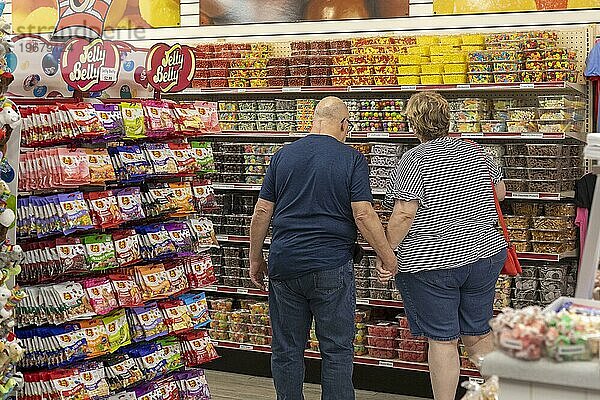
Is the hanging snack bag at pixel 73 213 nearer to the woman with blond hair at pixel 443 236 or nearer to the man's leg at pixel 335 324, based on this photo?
the man's leg at pixel 335 324

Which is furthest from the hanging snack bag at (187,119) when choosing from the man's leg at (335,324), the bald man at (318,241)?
the man's leg at (335,324)

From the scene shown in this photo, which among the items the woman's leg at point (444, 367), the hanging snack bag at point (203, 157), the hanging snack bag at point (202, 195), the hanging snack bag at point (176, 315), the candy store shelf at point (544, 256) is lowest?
the woman's leg at point (444, 367)

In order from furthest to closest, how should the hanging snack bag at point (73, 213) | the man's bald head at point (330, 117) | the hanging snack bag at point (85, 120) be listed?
the man's bald head at point (330, 117) < the hanging snack bag at point (85, 120) < the hanging snack bag at point (73, 213)

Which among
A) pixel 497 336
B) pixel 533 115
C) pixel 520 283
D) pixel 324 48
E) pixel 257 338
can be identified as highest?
pixel 324 48

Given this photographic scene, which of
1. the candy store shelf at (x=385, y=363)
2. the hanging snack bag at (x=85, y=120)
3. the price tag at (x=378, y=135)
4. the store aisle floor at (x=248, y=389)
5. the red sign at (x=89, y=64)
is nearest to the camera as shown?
the hanging snack bag at (x=85, y=120)

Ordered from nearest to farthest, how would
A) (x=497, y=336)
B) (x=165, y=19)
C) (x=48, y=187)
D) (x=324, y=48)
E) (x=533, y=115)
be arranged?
(x=497, y=336) → (x=48, y=187) → (x=533, y=115) → (x=324, y=48) → (x=165, y=19)

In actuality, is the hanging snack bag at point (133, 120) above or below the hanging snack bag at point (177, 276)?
above

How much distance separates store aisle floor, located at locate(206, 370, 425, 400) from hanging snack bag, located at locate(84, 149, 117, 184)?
2319mm

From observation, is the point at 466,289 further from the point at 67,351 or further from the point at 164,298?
the point at 67,351

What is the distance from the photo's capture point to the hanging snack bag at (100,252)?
4426mm

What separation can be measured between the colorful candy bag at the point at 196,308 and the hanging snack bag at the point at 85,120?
1097 mm

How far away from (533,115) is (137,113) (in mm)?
2652

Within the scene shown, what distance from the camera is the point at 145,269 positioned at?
480 cm

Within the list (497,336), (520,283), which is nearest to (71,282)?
(497,336)
